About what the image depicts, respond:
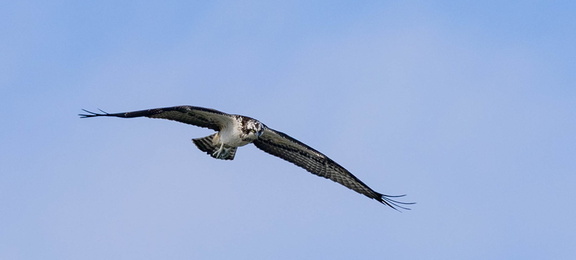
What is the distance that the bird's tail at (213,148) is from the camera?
76.2ft

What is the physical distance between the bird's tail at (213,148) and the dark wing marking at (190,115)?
33cm

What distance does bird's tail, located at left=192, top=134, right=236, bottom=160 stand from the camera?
23219mm

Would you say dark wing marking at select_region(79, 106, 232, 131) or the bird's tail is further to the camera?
the bird's tail

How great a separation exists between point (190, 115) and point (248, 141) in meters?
1.55

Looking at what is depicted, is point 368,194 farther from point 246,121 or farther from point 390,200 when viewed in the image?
point 246,121

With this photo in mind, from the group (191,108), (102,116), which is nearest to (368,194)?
(191,108)

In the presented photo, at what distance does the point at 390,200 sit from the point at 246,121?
157 inches

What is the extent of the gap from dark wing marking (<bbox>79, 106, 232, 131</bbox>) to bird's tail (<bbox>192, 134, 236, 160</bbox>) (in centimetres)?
33

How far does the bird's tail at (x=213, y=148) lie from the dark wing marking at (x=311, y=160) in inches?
38.4

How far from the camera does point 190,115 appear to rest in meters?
22.1

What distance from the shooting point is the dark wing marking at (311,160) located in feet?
79.3

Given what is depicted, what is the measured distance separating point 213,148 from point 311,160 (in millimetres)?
2489

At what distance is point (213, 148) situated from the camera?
23.3 metres

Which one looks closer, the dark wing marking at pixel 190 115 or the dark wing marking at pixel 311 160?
the dark wing marking at pixel 190 115
